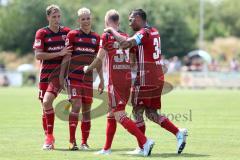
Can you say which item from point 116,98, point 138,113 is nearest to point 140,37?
point 116,98

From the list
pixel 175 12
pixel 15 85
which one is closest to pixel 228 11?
pixel 175 12

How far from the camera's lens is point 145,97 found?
13602 mm

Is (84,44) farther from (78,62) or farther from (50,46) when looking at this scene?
(50,46)

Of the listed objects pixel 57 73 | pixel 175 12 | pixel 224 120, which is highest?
pixel 175 12

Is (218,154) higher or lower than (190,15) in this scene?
lower

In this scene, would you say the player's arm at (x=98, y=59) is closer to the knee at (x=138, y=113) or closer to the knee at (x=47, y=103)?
the knee at (x=138, y=113)

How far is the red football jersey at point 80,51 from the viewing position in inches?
560

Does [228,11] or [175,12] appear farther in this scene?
[228,11]

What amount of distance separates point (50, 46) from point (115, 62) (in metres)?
1.81

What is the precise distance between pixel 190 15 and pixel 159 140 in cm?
9687

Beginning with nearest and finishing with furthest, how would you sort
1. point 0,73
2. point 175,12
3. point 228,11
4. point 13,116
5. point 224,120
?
point 224,120 < point 13,116 < point 0,73 < point 175,12 < point 228,11

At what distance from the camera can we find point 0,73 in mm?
54281

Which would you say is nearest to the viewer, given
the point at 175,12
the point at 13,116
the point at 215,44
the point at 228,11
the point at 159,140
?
the point at 159,140

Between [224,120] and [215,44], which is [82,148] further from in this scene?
[215,44]
